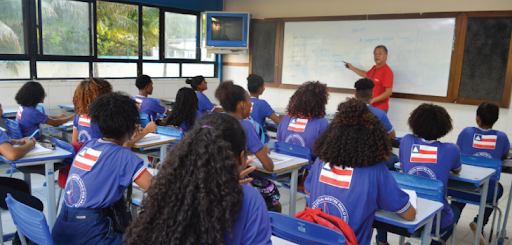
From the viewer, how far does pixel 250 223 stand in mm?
1061

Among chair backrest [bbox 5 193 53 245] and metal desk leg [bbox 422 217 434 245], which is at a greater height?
chair backrest [bbox 5 193 53 245]

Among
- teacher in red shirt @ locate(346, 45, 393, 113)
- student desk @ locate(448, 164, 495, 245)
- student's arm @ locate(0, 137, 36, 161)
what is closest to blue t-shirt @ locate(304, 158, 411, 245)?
student desk @ locate(448, 164, 495, 245)

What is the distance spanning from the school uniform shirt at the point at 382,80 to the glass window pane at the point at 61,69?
13.6 feet

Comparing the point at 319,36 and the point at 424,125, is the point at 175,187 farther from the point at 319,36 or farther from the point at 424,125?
the point at 319,36

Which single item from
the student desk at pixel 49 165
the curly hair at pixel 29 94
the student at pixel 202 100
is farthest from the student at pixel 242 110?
the curly hair at pixel 29 94

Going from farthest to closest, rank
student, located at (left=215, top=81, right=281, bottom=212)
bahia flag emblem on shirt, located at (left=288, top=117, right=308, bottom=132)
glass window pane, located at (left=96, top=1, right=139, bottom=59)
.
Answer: glass window pane, located at (left=96, top=1, right=139, bottom=59)
bahia flag emblem on shirt, located at (left=288, top=117, right=308, bottom=132)
student, located at (left=215, top=81, right=281, bottom=212)

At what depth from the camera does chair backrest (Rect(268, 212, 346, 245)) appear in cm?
140

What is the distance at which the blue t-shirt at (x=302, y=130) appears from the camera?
3.00m

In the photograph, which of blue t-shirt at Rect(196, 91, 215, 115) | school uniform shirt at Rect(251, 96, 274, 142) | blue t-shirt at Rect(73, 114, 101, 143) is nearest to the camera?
blue t-shirt at Rect(73, 114, 101, 143)

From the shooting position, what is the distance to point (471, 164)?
2.77 metres

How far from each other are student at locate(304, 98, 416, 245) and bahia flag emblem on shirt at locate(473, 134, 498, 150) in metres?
1.73

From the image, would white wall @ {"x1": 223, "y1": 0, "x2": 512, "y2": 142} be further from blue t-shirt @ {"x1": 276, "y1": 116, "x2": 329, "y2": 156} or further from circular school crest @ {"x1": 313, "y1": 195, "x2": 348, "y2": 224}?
circular school crest @ {"x1": 313, "y1": 195, "x2": 348, "y2": 224}

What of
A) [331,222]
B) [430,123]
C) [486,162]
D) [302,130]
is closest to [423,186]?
[430,123]

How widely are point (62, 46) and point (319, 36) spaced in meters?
3.76
